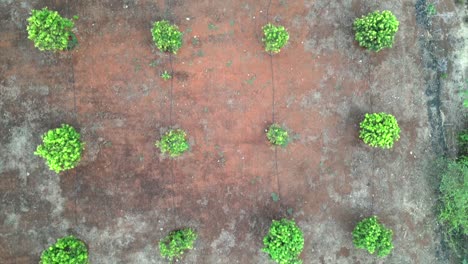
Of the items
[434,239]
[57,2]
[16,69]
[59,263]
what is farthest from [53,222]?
[434,239]

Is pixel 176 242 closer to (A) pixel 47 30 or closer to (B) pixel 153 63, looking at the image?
(B) pixel 153 63

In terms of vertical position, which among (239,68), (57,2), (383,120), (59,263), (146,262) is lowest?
(146,262)

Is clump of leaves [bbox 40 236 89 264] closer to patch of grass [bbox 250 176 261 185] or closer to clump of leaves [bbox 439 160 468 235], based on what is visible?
patch of grass [bbox 250 176 261 185]

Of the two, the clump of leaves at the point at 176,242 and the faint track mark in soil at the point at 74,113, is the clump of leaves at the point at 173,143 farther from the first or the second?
the faint track mark in soil at the point at 74,113

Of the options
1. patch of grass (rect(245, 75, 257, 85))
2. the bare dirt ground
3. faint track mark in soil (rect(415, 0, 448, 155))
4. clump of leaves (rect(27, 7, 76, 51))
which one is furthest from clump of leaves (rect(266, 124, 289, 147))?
clump of leaves (rect(27, 7, 76, 51))

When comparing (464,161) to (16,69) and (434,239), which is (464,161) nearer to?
(434,239)

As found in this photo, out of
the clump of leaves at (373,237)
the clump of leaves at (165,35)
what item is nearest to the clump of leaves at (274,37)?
the clump of leaves at (165,35)
